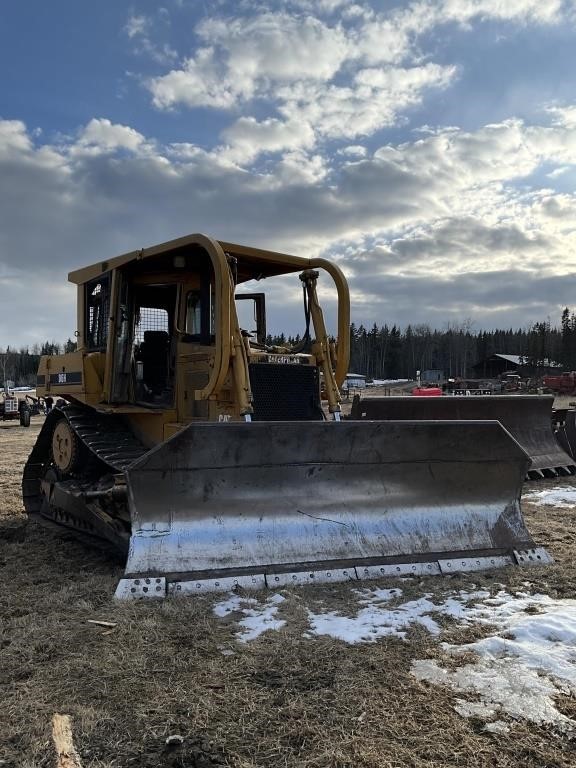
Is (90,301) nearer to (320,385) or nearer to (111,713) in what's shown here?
(320,385)

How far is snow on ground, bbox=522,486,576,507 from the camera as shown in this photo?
26.6ft

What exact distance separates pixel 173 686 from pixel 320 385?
12.3 ft

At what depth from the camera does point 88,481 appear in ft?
20.3

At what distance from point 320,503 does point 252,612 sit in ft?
3.94

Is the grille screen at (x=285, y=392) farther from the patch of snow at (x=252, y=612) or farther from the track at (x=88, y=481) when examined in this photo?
the patch of snow at (x=252, y=612)

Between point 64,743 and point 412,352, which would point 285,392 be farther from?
point 412,352

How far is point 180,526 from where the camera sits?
461cm

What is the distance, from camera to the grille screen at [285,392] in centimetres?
573

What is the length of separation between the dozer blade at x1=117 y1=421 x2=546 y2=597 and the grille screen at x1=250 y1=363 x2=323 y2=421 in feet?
2.74

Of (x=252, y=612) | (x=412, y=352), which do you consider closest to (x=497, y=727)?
(x=252, y=612)

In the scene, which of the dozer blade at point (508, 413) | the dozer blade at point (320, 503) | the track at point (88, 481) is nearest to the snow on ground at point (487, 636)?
the dozer blade at point (320, 503)

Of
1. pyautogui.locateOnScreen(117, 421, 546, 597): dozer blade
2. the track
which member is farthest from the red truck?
the track

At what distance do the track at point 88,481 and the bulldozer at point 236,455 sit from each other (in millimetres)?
23

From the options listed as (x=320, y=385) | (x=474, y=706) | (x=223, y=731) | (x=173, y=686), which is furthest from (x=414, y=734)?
(x=320, y=385)
